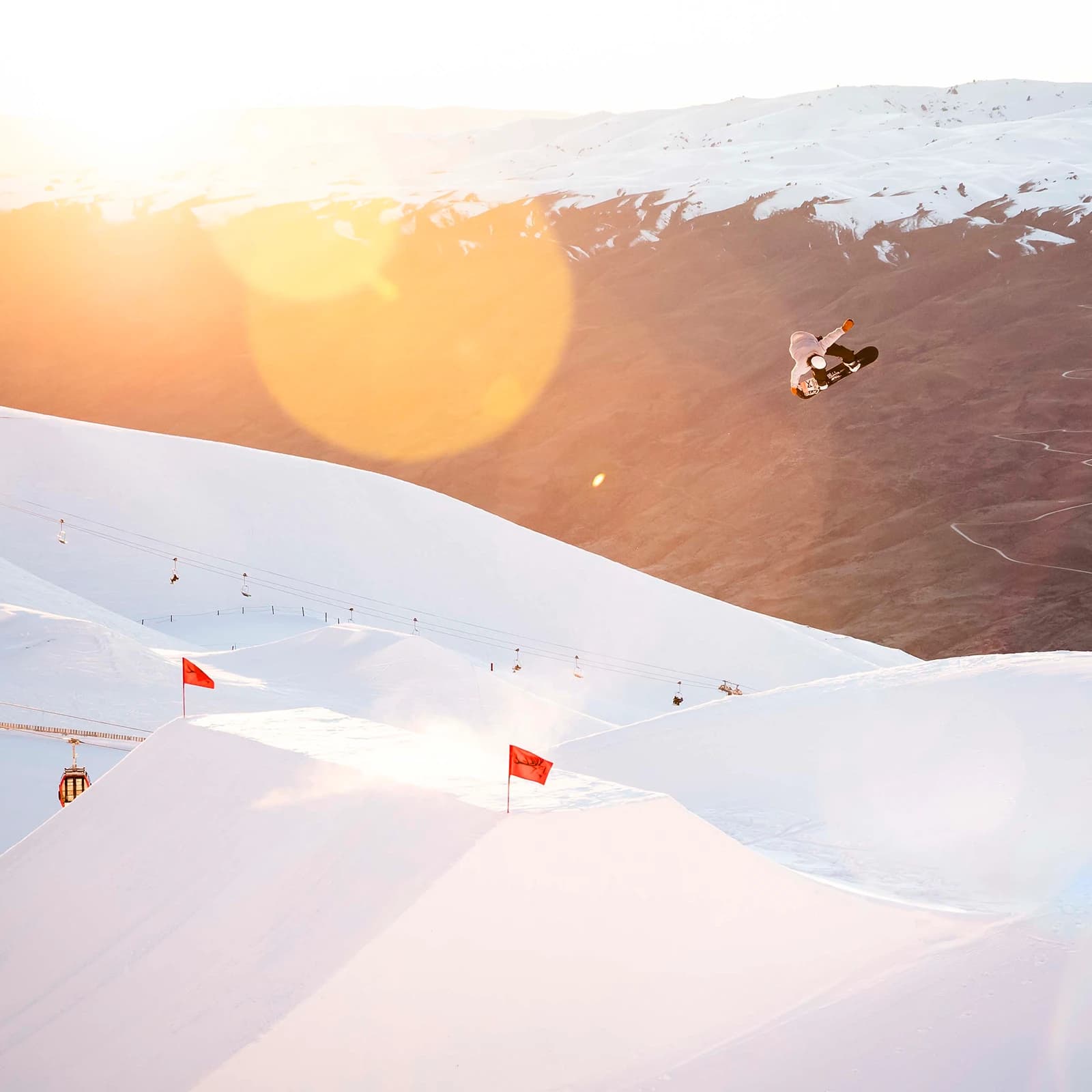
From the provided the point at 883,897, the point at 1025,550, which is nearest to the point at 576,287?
the point at 1025,550

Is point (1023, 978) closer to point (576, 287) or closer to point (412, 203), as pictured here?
point (576, 287)

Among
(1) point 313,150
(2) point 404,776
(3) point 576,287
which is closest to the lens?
(2) point 404,776

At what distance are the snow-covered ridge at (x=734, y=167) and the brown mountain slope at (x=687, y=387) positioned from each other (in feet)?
16.5

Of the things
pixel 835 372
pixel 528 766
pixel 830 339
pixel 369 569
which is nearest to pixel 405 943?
pixel 528 766

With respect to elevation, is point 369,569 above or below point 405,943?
below

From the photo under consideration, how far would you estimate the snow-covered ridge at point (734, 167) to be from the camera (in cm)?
9975

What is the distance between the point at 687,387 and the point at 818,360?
225 ft

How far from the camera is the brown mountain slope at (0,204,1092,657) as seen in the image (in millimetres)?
58469

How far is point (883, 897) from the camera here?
10.5 metres

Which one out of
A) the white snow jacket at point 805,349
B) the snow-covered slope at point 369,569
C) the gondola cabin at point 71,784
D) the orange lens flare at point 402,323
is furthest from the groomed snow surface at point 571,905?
the orange lens flare at point 402,323

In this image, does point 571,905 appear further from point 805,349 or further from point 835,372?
point 835,372

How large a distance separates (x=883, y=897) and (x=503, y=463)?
6477 centimetres

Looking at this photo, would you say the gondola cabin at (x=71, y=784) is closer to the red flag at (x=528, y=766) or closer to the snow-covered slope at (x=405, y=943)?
the snow-covered slope at (x=405, y=943)

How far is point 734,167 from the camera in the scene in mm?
121938
